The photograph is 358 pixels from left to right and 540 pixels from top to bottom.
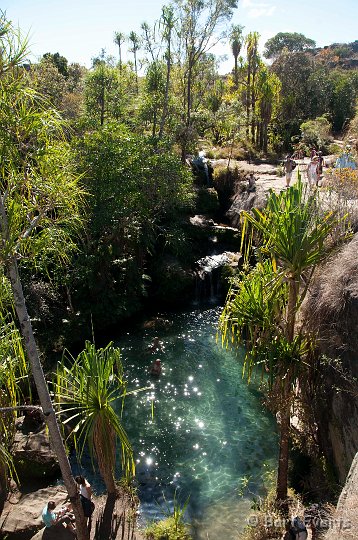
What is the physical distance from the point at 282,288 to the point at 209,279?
13.2m

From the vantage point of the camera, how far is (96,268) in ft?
59.0

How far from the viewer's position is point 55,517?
27.6ft

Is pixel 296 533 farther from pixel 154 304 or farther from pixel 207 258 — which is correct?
pixel 207 258

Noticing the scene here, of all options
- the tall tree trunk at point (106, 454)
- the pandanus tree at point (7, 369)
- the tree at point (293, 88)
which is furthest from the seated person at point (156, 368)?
the tree at point (293, 88)

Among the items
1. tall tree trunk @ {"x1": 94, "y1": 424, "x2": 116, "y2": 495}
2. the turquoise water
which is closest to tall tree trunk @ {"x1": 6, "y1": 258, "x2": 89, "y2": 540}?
tall tree trunk @ {"x1": 94, "y1": 424, "x2": 116, "y2": 495}

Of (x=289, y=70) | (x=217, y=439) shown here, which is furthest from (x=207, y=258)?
(x=289, y=70)

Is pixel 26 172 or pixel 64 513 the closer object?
pixel 26 172

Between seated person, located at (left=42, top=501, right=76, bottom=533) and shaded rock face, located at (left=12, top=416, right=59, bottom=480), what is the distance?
2.18m

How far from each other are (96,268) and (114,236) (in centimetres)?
175

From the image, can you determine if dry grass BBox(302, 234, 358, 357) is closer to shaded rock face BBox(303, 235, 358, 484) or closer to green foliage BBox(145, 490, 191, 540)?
shaded rock face BBox(303, 235, 358, 484)

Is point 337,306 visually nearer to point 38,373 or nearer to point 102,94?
point 38,373

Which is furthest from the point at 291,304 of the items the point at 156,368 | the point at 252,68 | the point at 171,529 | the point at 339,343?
the point at 252,68

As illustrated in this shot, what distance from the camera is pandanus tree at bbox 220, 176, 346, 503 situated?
7.64 meters

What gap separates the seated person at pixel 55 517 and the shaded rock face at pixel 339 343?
551 centimetres
